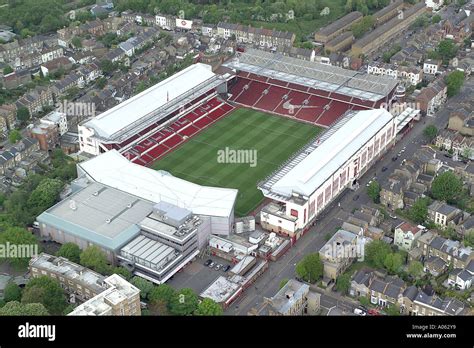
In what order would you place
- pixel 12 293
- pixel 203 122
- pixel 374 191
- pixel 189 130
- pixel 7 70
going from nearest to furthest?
pixel 12 293 < pixel 374 191 < pixel 189 130 < pixel 203 122 < pixel 7 70

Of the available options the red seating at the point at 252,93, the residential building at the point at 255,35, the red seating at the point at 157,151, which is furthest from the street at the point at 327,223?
the residential building at the point at 255,35

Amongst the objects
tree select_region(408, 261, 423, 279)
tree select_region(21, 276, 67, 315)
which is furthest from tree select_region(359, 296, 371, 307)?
tree select_region(21, 276, 67, 315)

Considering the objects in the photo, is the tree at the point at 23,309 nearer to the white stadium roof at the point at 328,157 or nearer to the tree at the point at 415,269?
the white stadium roof at the point at 328,157

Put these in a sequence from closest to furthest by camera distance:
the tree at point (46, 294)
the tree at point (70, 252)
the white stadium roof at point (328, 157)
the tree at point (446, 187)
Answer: the tree at point (46, 294), the tree at point (70, 252), the white stadium roof at point (328, 157), the tree at point (446, 187)

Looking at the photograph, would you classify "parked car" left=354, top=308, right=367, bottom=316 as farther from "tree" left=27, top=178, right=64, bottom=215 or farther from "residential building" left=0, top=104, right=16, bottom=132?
"residential building" left=0, top=104, right=16, bottom=132

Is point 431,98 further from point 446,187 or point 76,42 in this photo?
point 76,42

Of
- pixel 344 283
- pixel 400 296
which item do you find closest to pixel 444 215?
pixel 400 296

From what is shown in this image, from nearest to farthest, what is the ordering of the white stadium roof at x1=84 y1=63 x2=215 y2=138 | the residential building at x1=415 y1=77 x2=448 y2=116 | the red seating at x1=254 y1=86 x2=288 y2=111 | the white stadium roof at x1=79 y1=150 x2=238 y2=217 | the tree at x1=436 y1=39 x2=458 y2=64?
1. the white stadium roof at x1=79 y1=150 x2=238 y2=217
2. the white stadium roof at x1=84 y1=63 x2=215 y2=138
3. the residential building at x1=415 y1=77 x2=448 y2=116
4. the red seating at x1=254 y1=86 x2=288 y2=111
5. the tree at x1=436 y1=39 x2=458 y2=64
